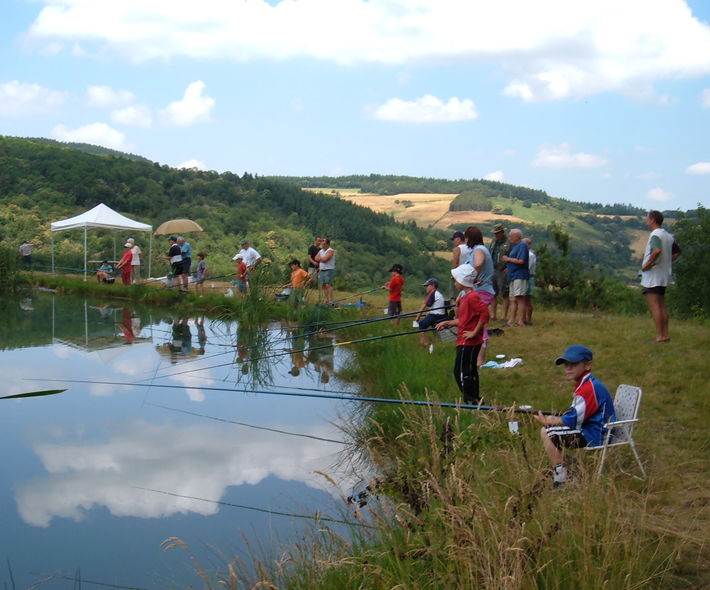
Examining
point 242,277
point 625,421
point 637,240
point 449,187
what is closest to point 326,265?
point 242,277

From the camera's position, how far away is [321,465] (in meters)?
6.98

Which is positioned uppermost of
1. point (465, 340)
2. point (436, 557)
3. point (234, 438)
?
point (465, 340)

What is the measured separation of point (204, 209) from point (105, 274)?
96.1ft

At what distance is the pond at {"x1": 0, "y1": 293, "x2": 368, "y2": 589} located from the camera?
5223 mm

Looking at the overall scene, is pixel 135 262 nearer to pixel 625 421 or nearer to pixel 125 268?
pixel 125 268

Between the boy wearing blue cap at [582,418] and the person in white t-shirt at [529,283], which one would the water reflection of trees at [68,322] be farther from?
the boy wearing blue cap at [582,418]

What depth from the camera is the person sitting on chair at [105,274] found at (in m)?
22.6

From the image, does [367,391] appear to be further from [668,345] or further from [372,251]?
[372,251]

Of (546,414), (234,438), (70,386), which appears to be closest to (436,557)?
(546,414)

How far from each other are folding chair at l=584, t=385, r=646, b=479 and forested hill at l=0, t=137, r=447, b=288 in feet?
99.2

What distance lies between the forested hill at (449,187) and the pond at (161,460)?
74.2 meters

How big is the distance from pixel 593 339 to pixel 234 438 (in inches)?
173

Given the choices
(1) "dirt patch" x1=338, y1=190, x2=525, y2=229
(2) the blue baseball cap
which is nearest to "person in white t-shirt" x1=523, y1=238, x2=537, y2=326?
(2) the blue baseball cap

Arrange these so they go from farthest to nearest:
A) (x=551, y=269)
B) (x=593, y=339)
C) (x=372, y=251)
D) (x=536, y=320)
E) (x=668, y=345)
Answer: (x=372, y=251) < (x=551, y=269) < (x=536, y=320) < (x=593, y=339) < (x=668, y=345)
